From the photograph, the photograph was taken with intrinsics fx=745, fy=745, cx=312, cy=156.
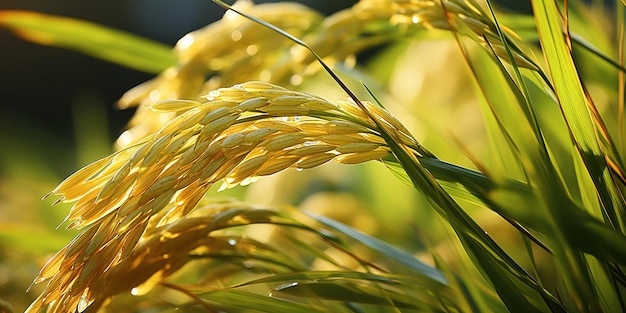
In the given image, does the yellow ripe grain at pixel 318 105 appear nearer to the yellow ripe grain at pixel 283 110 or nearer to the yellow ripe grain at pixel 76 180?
the yellow ripe grain at pixel 283 110

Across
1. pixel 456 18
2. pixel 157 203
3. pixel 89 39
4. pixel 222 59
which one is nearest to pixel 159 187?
pixel 157 203

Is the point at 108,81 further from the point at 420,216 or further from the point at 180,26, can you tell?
the point at 420,216

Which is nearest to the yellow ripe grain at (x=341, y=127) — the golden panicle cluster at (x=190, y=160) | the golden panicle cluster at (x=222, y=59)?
the golden panicle cluster at (x=190, y=160)

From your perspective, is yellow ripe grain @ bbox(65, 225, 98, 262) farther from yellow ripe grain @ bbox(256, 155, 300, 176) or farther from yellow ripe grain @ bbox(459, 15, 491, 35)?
yellow ripe grain @ bbox(459, 15, 491, 35)

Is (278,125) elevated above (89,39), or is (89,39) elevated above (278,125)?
(89,39)

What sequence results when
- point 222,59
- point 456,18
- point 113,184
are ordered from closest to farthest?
1. point 113,184
2. point 456,18
3. point 222,59

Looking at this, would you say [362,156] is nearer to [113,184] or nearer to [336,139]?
[336,139]

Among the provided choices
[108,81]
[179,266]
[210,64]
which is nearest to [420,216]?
[210,64]

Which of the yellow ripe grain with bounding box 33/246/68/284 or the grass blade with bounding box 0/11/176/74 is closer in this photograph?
the yellow ripe grain with bounding box 33/246/68/284

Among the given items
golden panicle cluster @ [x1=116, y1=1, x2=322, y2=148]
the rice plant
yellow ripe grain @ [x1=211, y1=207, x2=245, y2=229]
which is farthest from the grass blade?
yellow ripe grain @ [x1=211, y1=207, x2=245, y2=229]
